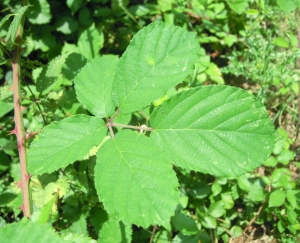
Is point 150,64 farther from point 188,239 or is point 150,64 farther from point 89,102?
point 188,239

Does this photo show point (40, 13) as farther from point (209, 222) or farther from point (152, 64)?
point (209, 222)

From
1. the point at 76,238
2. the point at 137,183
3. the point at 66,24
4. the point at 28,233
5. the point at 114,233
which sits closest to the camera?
the point at 28,233

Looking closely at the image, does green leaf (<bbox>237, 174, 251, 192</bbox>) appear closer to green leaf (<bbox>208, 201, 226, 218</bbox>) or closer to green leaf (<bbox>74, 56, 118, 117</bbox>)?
green leaf (<bbox>208, 201, 226, 218</bbox>)

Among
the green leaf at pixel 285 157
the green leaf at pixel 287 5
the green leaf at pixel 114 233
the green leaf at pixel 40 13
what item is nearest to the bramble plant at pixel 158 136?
the green leaf at pixel 114 233

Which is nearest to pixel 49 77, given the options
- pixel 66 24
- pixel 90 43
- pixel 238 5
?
Result: pixel 90 43

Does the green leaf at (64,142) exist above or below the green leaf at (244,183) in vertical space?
above

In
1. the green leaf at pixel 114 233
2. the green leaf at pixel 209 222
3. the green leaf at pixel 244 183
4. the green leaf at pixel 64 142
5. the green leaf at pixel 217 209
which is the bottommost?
the green leaf at pixel 209 222

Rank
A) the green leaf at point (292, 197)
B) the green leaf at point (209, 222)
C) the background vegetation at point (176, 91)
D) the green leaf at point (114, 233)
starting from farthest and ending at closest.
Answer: the green leaf at point (209, 222)
the green leaf at point (292, 197)
the background vegetation at point (176, 91)
the green leaf at point (114, 233)

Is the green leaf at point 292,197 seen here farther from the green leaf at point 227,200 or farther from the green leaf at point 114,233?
the green leaf at point 114,233
